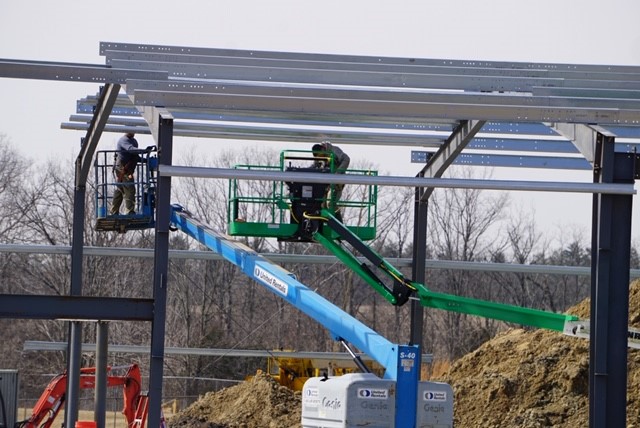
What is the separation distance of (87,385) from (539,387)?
8.60 metres

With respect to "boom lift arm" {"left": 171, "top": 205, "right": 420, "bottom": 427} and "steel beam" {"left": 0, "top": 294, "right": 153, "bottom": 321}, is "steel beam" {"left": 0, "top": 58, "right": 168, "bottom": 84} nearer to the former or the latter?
"steel beam" {"left": 0, "top": 294, "right": 153, "bottom": 321}

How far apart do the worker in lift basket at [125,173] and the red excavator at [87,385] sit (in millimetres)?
3262

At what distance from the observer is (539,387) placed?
873 inches

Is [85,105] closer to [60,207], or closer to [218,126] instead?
[218,126]

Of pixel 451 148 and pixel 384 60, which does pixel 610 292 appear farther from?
pixel 451 148

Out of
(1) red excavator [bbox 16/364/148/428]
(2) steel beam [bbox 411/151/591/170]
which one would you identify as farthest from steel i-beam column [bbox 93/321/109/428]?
(2) steel beam [bbox 411/151/591/170]

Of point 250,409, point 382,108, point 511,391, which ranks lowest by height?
point 250,409

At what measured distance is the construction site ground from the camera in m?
21.3

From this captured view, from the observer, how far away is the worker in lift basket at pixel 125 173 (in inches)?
803

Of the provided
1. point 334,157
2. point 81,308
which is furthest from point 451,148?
point 81,308

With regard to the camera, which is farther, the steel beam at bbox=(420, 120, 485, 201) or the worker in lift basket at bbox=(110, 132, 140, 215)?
the worker in lift basket at bbox=(110, 132, 140, 215)

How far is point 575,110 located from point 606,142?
58 centimetres

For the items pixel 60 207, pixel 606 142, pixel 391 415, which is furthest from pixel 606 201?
pixel 60 207

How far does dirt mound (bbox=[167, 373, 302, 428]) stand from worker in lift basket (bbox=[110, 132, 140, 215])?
5639mm
